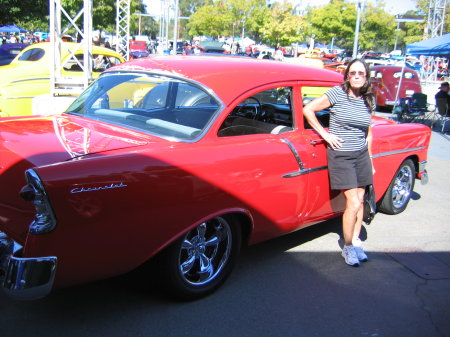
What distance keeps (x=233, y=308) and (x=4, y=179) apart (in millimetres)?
1715

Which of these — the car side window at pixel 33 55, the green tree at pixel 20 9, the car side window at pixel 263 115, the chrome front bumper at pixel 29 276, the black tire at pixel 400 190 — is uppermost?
the green tree at pixel 20 9

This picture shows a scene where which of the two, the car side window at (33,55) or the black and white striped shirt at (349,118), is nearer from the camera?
the black and white striped shirt at (349,118)

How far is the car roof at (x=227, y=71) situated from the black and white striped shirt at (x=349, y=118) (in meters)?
0.36

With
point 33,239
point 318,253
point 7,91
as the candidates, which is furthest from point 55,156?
point 7,91

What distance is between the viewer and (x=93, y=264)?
8.46ft

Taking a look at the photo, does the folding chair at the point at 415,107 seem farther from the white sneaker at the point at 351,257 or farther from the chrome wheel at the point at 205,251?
the chrome wheel at the point at 205,251

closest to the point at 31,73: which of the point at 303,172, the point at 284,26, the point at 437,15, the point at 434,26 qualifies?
the point at 303,172

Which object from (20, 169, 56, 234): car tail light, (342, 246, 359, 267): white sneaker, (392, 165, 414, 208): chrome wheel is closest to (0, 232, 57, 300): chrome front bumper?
(20, 169, 56, 234): car tail light

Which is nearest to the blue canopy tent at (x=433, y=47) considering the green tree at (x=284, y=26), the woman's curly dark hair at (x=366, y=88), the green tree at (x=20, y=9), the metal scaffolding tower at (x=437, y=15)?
the woman's curly dark hair at (x=366, y=88)

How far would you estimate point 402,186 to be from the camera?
548 centimetres

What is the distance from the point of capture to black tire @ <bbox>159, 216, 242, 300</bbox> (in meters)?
2.98

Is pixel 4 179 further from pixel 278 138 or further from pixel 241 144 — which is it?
pixel 278 138

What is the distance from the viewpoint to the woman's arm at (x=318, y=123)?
377cm

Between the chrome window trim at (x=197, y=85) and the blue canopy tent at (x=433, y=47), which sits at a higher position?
the blue canopy tent at (x=433, y=47)
